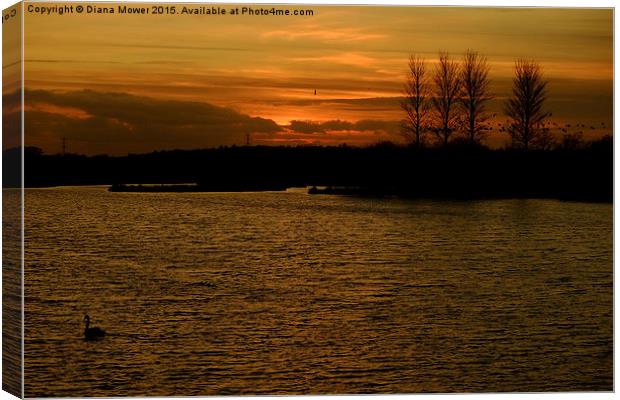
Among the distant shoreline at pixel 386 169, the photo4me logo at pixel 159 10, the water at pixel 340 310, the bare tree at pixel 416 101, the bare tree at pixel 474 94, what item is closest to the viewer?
the photo4me logo at pixel 159 10

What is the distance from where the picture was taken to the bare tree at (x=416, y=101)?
994 cm

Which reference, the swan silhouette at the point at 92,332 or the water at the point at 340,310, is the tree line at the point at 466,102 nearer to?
the water at the point at 340,310

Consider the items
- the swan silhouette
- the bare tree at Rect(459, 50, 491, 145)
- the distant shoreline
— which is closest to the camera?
the bare tree at Rect(459, 50, 491, 145)

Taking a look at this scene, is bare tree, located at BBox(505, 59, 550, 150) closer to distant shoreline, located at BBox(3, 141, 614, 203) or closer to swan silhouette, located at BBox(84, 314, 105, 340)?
distant shoreline, located at BBox(3, 141, 614, 203)

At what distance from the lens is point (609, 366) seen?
9.53 meters

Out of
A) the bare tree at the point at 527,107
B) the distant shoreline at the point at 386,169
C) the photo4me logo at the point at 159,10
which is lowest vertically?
the distant shoreline at the point at 386,169

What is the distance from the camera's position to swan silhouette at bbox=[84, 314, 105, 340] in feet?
34.0

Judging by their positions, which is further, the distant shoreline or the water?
the distant shoreline

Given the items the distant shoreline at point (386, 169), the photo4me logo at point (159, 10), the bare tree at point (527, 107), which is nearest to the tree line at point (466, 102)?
the bare tree at point (527, 107)

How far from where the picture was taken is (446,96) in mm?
10492

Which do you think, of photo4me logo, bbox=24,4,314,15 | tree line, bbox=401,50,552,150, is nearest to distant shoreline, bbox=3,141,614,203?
tree line, bbox=401,50,552,150

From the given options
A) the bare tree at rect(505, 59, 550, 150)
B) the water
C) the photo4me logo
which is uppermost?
the photo4me logo

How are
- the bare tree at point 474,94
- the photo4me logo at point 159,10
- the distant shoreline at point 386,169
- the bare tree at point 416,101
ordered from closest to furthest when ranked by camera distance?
the photo4me logo at point 159,10, the bare tree at point 474,94, the bare tree at point 416,101, the distant shoreline at point 386,169

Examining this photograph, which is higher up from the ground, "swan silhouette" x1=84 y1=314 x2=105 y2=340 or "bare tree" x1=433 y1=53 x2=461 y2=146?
"bare tree" x1=433 y1=53 x2=461 y2=146
